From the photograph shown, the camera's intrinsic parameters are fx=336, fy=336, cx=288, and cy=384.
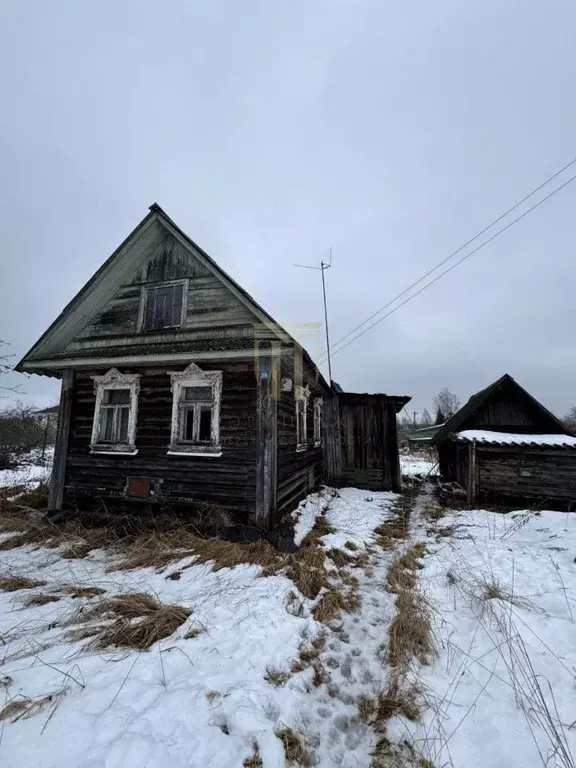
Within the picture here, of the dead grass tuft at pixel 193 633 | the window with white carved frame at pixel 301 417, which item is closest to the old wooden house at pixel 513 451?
the window with white carved frame at pixel 301 417

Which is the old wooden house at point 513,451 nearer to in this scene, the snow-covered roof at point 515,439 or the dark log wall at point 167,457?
the snow-covered roof at point 515,439

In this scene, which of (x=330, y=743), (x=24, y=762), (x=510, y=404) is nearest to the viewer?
(x=24, y=762)

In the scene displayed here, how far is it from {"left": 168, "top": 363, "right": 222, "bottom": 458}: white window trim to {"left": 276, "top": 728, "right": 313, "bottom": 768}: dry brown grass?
4.82 meters

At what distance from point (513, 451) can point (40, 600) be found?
10.7 metres

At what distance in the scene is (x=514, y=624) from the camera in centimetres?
350

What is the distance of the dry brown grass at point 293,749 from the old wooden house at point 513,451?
865 centimetres

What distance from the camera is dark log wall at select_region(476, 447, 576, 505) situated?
355 inches

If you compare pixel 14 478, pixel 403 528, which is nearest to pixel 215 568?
pixel 403 528

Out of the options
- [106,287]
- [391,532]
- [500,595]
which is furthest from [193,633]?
[106,287]

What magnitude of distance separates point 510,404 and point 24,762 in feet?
40.5

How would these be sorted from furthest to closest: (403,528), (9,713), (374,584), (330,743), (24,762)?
(403,528) → (374,584) → (330,743) → (9,713) → (24,762)

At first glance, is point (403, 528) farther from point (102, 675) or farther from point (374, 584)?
point (102, 675)

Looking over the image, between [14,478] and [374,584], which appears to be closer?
[374,584]

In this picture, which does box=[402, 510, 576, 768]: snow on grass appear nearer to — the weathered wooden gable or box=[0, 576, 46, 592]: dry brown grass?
box=[0, 576, 46, 592]: dry brown grass
